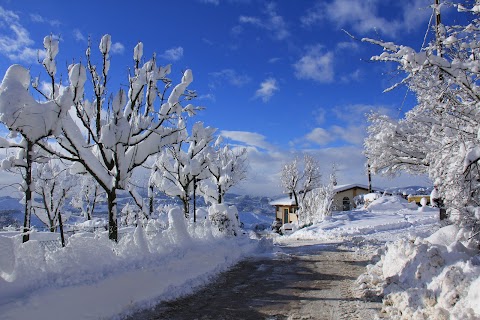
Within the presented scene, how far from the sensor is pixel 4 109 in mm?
8156

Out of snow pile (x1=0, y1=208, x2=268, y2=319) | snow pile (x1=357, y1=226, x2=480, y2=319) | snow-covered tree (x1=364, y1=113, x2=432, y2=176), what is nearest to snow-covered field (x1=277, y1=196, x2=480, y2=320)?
snow pile (x1=357, y1=226, x2=480, y2=319)

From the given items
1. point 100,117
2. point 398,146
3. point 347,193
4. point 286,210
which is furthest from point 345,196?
point 100,117

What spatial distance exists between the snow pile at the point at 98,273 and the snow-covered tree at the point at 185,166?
27.1 feet

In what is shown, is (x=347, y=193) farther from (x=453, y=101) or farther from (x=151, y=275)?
(x=453, y=101)

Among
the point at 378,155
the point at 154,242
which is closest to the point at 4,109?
the point at 154,242

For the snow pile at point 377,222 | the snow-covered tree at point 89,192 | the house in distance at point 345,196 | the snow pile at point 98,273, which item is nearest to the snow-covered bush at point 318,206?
the snow pile at point 377,222

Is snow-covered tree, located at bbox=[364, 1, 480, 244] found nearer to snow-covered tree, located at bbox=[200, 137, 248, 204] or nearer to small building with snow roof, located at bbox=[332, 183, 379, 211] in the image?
snow-covered tree, located at bbox=[200, 137, 248, 204]

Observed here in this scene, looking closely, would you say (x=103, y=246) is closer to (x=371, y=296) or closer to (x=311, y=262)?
(x=371, y=296)

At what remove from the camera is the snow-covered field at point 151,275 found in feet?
18.8

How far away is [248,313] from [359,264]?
6388 mm

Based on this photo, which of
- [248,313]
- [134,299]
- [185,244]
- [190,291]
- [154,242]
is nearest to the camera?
[248,313]

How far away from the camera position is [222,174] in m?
25.2

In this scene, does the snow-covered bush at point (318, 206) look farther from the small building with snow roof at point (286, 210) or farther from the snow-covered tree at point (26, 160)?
the snow-covered tree at point (26, 160)

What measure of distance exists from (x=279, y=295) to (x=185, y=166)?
1145 centimetres
